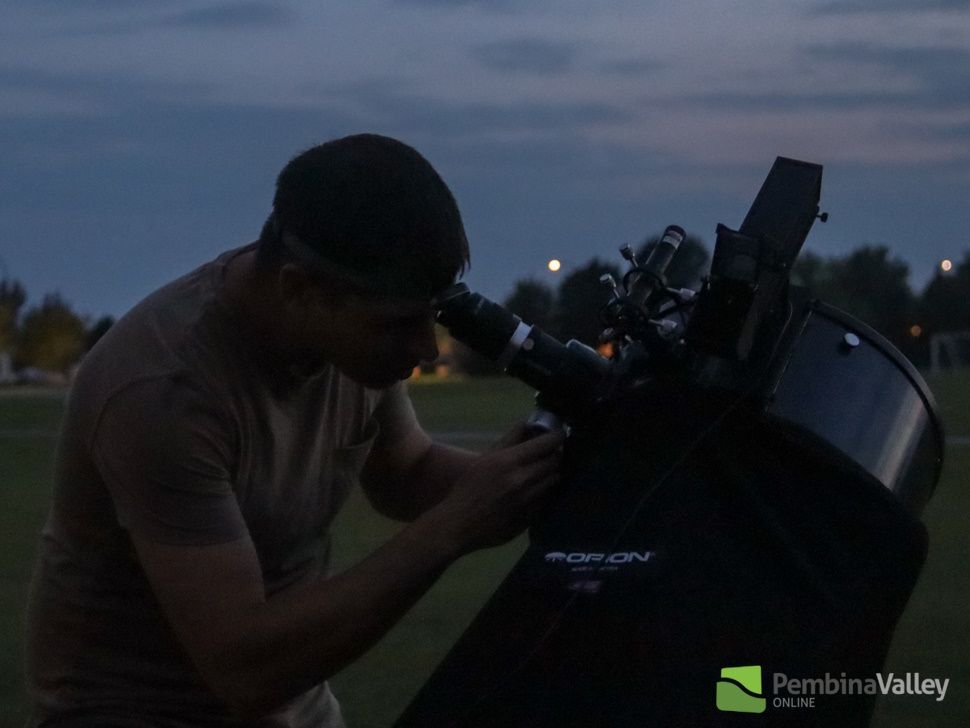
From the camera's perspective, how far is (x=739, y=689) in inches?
82.3

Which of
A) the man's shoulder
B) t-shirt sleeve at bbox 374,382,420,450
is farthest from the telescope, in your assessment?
t-shirt sleeve at bbox 374,382,420,450

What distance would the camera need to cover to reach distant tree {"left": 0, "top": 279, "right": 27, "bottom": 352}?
8594 cm

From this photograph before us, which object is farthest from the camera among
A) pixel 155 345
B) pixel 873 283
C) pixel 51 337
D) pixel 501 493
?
pixel 51 337

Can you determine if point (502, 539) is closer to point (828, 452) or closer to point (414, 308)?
point (414, 308)

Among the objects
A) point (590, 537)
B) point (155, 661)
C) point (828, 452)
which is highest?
point (828, 452)

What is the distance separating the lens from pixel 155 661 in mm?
2631

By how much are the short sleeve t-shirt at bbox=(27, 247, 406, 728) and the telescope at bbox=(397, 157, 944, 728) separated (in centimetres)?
51

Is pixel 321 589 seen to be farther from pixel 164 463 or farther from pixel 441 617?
pixel 441 617

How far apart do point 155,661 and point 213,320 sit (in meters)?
0.62

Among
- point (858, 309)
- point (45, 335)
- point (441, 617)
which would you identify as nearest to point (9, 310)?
point (45, 335)

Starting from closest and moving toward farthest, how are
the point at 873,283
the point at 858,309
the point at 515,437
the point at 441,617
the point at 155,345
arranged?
the point at 155,345, the point at 515,437, the point at 441,617, the point at 858,309, the point at 873,283

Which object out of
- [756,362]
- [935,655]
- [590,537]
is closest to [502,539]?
[590,537]

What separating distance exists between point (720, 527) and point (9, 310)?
9085 cm

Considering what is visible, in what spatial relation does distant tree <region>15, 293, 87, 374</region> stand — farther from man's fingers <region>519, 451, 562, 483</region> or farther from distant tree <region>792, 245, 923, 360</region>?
man's fingers <region>519, 451, 562, 483</region>
